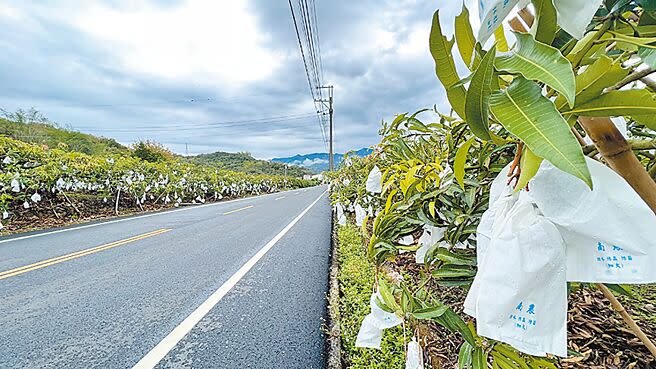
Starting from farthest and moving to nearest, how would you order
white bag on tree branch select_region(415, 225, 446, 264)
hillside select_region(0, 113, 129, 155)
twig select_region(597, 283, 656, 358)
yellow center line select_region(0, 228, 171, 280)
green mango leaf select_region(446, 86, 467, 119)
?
hillside select_region(0, 113, 129, 155)
yellow center line select_region(0, 228, 171, 280)
white bag on tree branch select_region(415, 225, 446, 264)
twig select_region(597, 283, 656, 358)
green mango leaf select_region(446, 86, 467, 119)

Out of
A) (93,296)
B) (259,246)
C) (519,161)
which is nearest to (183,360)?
(93,296)

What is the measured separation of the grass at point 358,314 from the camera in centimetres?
156

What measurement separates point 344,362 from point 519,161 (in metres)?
1.58

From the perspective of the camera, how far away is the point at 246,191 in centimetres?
2073

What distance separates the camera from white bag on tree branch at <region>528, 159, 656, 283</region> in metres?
0.32

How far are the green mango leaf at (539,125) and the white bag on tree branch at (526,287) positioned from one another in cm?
14

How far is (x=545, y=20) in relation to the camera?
34cm

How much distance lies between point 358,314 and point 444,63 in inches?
76.4

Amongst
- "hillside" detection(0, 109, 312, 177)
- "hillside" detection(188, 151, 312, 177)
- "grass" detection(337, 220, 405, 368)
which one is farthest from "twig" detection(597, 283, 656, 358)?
"hillside" detection(188, 151, 312, 177)

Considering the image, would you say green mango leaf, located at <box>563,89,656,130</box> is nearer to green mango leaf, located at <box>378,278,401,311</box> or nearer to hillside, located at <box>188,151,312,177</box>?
green mango leaf, located at <box>378,278,401,311</box>

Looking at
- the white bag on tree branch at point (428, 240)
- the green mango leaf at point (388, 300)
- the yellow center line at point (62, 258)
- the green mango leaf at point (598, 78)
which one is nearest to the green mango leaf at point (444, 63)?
the green mango leaf at point (598, 78)

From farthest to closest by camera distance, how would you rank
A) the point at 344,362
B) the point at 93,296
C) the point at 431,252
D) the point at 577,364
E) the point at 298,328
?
the point at 93,296 < the point at 298,328 < the point at 344,362 < the point at 577,364 < the point at 431,252

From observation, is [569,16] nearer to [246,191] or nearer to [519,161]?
[519,161]

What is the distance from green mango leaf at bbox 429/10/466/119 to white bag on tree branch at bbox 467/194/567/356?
159 mm
